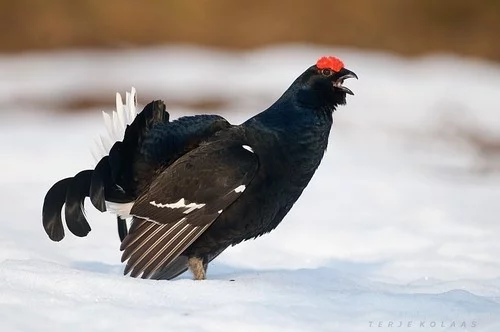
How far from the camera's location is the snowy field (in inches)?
130

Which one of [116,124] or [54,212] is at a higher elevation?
[116,124]

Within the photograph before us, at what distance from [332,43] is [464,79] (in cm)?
361

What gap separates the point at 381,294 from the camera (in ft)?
12.0

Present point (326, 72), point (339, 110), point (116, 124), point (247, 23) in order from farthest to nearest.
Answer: point (247, 23) < point (339, 110) < point (116, 124) < point (326, 72)

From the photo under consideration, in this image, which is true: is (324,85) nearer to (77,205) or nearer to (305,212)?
(77,205)

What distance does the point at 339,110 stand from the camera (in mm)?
11156

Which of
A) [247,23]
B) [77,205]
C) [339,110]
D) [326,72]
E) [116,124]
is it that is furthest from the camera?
[247,23]

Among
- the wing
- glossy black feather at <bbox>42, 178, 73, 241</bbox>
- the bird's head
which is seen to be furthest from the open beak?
glossy black feather at <bbox>42, 178, 73, 241</bbox>

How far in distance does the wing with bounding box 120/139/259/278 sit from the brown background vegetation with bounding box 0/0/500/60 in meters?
12.6

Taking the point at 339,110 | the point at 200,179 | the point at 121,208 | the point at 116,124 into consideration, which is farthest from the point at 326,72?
the point at 339,110

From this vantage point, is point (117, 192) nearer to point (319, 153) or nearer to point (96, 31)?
point (319, 153)

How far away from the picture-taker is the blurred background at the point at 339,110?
19.5 feet

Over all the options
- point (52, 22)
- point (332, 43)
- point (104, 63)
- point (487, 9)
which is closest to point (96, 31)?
point (52, 22)

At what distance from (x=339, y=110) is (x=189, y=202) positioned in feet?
23.5
